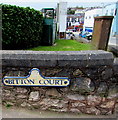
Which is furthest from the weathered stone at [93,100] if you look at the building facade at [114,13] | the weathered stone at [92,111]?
the building facade at [114,13]

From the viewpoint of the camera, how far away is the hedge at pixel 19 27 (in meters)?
4.43

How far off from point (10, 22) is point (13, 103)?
3437 millimetres

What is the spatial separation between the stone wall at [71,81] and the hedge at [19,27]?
2856mm

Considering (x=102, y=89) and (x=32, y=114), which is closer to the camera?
(x=102, y=89)

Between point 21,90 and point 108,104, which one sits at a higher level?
point 21,90

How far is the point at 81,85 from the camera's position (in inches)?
82.7

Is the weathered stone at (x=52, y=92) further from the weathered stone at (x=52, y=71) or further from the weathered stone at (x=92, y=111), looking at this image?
the weathered stone at (x=92, y=111)

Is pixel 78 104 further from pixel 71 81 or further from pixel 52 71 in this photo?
pixel 52 71

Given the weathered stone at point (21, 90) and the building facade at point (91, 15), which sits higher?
the building facade at point (91, 15)

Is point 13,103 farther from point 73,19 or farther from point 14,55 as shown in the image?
point 73,19

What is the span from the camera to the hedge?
14.5 feet

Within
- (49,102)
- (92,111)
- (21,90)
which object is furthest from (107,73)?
(21,90)

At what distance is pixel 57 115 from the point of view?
7.38 feet

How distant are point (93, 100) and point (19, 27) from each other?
4228 mm
